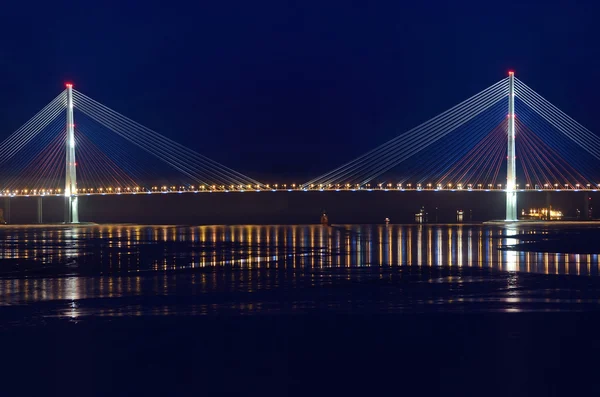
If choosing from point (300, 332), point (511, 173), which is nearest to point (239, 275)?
point (300, 332)

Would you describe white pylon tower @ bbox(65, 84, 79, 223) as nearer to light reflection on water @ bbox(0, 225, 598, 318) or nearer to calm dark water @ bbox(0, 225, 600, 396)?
light reflection on water @ bbox(0, 225, 598, 318)

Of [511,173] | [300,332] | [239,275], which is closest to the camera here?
[300,332]

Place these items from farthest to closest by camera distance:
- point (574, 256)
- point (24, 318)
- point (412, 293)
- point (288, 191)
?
point (288, 191) → point (574, 256) → point (412, 293) → point (24, 318)

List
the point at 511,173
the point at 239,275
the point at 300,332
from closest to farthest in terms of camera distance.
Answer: the point at 300,332 < the point at 239,275 < the point at 511,173

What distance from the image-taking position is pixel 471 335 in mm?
8914

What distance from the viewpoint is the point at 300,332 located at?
9.15 m

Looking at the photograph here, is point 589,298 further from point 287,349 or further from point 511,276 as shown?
point 287,349

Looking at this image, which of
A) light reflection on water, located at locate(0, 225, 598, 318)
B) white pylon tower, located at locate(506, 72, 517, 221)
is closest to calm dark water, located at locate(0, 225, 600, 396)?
light reflection on water, located at locate(0, 225, 598, 318)

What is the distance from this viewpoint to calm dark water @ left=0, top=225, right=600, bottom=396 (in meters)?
7.06

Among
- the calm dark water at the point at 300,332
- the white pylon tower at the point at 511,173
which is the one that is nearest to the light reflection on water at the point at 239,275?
the calm dark water at the point at 300,332

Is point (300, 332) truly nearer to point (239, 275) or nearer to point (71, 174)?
point (239, 275)

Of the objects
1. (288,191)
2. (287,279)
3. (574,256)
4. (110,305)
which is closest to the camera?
(110,305)

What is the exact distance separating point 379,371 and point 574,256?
16038mm

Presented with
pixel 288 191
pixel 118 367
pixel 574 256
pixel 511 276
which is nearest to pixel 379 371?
pixel 118 367
